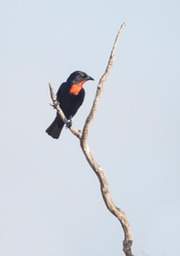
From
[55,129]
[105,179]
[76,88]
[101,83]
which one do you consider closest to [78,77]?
[76,88]

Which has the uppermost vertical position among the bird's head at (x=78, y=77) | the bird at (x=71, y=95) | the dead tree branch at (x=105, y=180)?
the bird's head at (x=78, y=77)

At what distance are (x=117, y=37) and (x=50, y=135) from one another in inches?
185

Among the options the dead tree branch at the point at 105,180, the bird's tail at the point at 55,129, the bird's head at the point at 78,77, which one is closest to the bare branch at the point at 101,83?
the dead tree branch at the point at 105,180

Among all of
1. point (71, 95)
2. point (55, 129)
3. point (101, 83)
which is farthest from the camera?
point (55, 129)

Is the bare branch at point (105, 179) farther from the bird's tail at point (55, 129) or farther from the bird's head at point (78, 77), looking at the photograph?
the bird's tail at point (55, 129)

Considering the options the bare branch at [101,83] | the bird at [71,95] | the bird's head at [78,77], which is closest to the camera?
the bare branch at [101,83]

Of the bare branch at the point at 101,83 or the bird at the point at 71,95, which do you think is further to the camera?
the bird at the point at 71,95

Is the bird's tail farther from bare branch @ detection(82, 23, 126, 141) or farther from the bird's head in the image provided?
bare branch @ detection(82, 23, 126, 141)

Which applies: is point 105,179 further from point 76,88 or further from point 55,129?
point 55,129

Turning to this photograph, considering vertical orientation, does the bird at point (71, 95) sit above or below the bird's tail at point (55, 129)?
above

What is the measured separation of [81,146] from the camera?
30.5 ft

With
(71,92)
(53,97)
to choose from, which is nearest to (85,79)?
(71,92)

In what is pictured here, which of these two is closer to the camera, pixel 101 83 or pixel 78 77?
pixel 101 83

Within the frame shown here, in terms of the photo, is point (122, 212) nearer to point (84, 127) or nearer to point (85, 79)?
point (84, 127)
